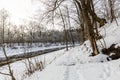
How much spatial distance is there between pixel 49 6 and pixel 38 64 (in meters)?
4.95

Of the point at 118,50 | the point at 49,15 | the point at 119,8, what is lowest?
the point at 118,50

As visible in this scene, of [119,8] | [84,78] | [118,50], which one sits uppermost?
[119,8]

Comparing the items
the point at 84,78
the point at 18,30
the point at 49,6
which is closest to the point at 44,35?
the point at 18,30

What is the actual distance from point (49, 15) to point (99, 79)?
9.49m

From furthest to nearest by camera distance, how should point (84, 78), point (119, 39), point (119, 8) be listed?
point (119, 8) < point (119, 39) < point (84, 78)

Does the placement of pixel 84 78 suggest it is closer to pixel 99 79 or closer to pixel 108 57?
pixel 99 79

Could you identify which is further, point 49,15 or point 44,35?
point 44,35

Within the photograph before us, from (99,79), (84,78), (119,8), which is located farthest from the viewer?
(119,8)

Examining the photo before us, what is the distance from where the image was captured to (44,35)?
9956 centimetres

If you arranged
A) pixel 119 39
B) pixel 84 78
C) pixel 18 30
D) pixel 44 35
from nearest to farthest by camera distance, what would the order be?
pixel 84 78 → pixel 119 39 → pixel 18 30 → pixel 44 35

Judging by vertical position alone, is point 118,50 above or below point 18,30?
below

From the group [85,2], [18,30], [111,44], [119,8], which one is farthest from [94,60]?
[18,30]

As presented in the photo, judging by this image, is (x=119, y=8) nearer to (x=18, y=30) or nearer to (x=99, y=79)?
(x=99, y=79)

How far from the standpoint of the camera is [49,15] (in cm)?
1581
